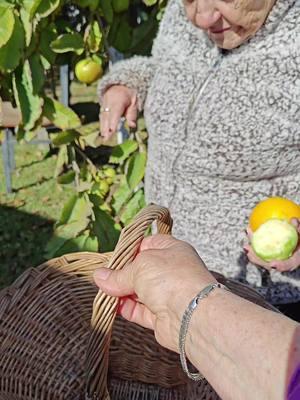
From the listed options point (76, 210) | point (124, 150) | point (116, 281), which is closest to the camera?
point (116, 281)

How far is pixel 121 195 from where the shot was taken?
2670mm

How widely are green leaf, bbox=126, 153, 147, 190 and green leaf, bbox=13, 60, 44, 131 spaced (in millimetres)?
388

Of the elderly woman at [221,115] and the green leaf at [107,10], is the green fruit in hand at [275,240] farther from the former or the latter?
the green leaf at [107,10]

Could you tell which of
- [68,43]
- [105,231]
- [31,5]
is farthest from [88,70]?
[105,231]

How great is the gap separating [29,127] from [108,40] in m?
0.45

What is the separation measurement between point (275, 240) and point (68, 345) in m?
0.57

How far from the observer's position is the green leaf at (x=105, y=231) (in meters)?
2.64

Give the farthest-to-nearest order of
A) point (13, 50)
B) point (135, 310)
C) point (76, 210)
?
point (76, 210) → point (13, 50) → point (135, 310)

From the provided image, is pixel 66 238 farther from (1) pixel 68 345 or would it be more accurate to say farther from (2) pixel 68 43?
(1) pixel 68 345

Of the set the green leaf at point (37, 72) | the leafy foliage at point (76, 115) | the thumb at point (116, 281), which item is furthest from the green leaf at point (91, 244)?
the thumb at point (116, 281)

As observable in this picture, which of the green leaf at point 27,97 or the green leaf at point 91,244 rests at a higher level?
the green leaf at point 27,97

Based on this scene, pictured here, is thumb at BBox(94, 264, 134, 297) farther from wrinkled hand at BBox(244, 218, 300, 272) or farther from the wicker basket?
wrinkled hand at BBox(244, 218, 300, 272)

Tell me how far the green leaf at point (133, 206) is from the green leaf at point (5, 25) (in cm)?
75

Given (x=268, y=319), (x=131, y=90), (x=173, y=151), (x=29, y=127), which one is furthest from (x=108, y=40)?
(x=268, y=319)
